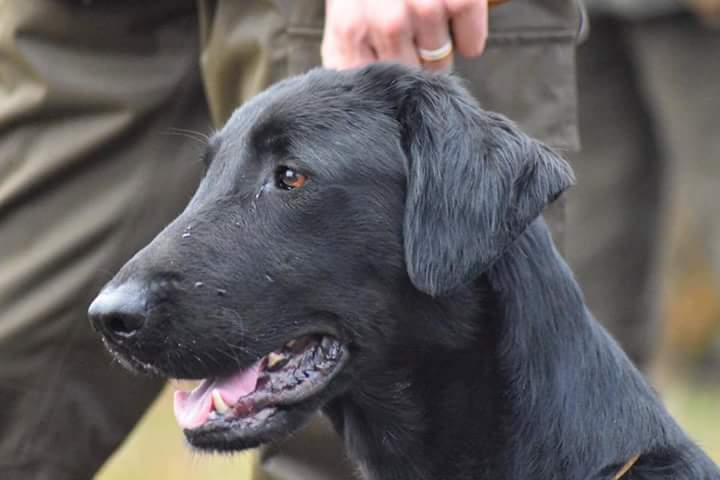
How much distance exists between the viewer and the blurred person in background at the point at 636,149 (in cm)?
634

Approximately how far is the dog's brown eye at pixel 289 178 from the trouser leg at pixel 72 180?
2.88 feet

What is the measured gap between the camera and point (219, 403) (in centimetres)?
334

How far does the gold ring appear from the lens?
3.64 meters

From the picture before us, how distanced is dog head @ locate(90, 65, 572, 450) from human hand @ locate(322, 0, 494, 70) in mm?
122

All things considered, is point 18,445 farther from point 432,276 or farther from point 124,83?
point 432,276

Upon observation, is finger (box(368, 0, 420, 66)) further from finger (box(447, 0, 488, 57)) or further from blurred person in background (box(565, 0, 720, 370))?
blurred person in background (box(565, 0, 720, 370))

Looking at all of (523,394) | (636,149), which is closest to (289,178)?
(523,394)

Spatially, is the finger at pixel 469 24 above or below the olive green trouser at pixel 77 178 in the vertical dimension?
above

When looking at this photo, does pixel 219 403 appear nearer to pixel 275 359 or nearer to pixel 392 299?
pixel 275 359

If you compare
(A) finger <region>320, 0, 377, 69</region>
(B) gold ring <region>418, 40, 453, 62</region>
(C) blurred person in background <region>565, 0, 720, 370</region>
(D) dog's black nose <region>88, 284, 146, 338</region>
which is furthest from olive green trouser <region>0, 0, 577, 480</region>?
(C) blurred person in background <region>565, 0, 720, 370</region>

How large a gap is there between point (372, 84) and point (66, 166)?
40.9 inches

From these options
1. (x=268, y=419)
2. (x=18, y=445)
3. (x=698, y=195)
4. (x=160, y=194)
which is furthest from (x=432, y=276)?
(x=698, y=195)

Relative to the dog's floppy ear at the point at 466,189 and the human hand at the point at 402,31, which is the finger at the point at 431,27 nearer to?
the human hand at the point at 402,31

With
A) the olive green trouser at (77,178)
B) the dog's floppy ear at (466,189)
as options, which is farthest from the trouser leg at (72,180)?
the dog's floppy ear at (466,189)
